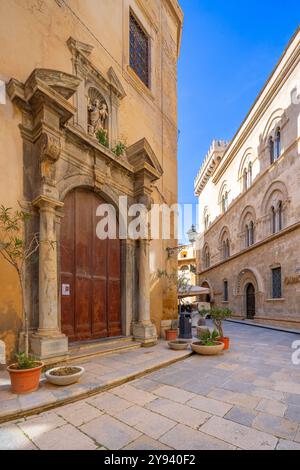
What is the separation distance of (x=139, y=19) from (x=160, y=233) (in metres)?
7.16

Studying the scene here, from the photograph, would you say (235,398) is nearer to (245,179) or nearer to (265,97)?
(265,97)

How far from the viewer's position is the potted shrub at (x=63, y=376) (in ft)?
12.4

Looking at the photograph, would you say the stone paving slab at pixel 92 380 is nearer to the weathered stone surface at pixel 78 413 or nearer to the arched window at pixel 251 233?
the weathered stone surface at pixel 78 413

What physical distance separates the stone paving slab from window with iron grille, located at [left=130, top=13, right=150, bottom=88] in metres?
8.50

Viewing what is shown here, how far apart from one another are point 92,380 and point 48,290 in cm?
169

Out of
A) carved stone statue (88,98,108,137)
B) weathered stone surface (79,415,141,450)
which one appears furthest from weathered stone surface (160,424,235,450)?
carved stone statue (88,98,108,137)

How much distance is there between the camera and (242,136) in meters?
19.0

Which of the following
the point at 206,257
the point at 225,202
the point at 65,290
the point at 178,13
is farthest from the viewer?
the point at 206,257

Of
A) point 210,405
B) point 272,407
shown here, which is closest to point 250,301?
point 272,407

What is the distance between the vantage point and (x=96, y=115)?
6.88 m

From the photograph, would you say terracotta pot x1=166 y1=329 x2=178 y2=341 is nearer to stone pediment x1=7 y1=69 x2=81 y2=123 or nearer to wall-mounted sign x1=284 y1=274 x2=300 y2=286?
stone pediment x1=7 y1=69 x2=81 y2=123

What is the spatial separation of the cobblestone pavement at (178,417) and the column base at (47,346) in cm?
125

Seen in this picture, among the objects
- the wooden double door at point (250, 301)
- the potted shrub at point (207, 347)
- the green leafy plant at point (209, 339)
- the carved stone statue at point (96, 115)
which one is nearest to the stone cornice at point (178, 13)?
the carved stone statue at point (96, 115)
